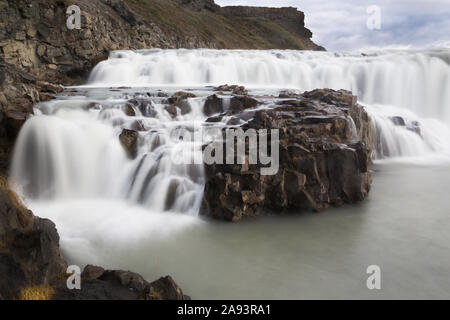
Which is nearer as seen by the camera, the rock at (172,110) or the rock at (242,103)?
the rock at (242,103)

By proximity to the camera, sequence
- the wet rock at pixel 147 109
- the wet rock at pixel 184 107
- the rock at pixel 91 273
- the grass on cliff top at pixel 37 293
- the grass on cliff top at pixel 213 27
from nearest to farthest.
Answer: the grass on cliff top at pixel 37 293, the rock at pixel 91 273, the wet rock at pixel 147 109, the wet rock at pixel 184 107, the grass on cliff top at pixel 213 27

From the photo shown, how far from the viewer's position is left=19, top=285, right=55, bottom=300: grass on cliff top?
477cm

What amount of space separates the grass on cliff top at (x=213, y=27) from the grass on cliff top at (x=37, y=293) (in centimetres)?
3969

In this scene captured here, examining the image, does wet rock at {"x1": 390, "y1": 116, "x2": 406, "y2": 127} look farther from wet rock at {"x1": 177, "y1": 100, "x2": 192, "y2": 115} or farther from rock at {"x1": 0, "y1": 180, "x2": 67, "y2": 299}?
rock at {"x1": 0, "y1": 180, "x2": 67, "y2": 299}

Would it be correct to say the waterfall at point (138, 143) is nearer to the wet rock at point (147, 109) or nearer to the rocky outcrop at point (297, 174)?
the wet rock at point (147, 109)

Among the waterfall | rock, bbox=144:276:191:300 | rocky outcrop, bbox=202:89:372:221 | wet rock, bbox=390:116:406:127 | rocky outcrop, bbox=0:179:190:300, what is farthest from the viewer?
wet rock, bbox=390:116:406:127

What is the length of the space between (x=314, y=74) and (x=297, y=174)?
58.4 feet

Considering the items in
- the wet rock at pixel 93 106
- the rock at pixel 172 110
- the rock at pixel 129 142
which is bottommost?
the rock at pixel 129 142

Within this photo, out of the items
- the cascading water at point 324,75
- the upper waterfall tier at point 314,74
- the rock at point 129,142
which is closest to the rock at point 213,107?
the rock at point 129,142

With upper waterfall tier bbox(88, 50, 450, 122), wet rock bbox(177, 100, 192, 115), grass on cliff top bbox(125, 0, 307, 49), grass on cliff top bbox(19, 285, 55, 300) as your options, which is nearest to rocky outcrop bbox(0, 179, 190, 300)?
grass on cliff top bbox(19, 285, 55, 300)

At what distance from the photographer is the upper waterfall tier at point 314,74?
2369 centimetres

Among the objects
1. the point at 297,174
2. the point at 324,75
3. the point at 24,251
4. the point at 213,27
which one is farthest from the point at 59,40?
the point at 213,27

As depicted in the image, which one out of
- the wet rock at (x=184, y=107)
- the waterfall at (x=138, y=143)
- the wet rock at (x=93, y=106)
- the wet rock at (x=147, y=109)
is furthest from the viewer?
the wet rock at (x=184, y=107)

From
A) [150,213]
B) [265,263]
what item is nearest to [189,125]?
[150,213]
